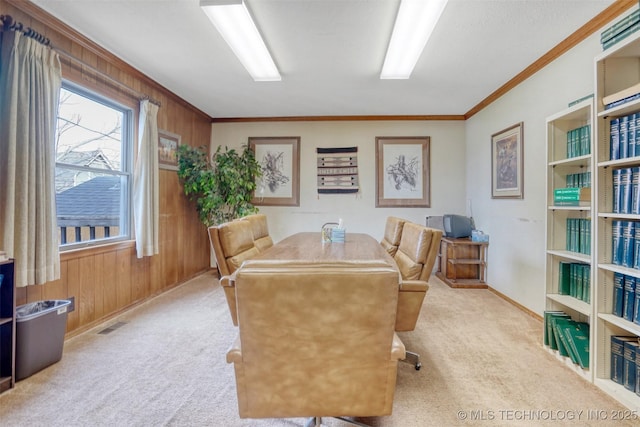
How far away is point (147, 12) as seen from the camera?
2139 millimetres

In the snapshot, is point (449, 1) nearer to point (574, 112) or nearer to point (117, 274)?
point (574, 112)

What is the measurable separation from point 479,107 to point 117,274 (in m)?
5.04

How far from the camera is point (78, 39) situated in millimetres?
2430

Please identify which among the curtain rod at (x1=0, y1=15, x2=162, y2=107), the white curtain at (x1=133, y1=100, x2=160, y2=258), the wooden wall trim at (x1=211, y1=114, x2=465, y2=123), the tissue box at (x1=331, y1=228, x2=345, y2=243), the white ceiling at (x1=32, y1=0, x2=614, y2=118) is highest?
the wooden wall trim at (x1=211, y1=114, x2=465, y2=123)

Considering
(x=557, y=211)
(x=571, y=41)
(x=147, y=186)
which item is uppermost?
(x=571, y=41)

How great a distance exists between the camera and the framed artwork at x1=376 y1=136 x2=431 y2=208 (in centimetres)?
474

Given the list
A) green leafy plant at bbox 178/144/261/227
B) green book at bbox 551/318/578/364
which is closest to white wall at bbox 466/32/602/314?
green book at bbox 551/318/578/364

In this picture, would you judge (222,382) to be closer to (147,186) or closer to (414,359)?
(414,359)

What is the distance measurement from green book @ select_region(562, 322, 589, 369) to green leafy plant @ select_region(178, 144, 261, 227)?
12.1 ft

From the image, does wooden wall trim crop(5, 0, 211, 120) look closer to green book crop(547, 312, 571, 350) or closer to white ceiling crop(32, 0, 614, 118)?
white ceiling crop(32, 0, 614, 118)

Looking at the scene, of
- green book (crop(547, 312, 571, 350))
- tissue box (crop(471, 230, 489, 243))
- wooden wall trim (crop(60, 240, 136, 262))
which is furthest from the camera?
tissue box (crop(471, 230, 489, 243))

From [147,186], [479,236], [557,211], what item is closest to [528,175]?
[557,211]

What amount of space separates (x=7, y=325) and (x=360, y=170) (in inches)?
167

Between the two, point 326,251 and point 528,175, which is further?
point 528,175
